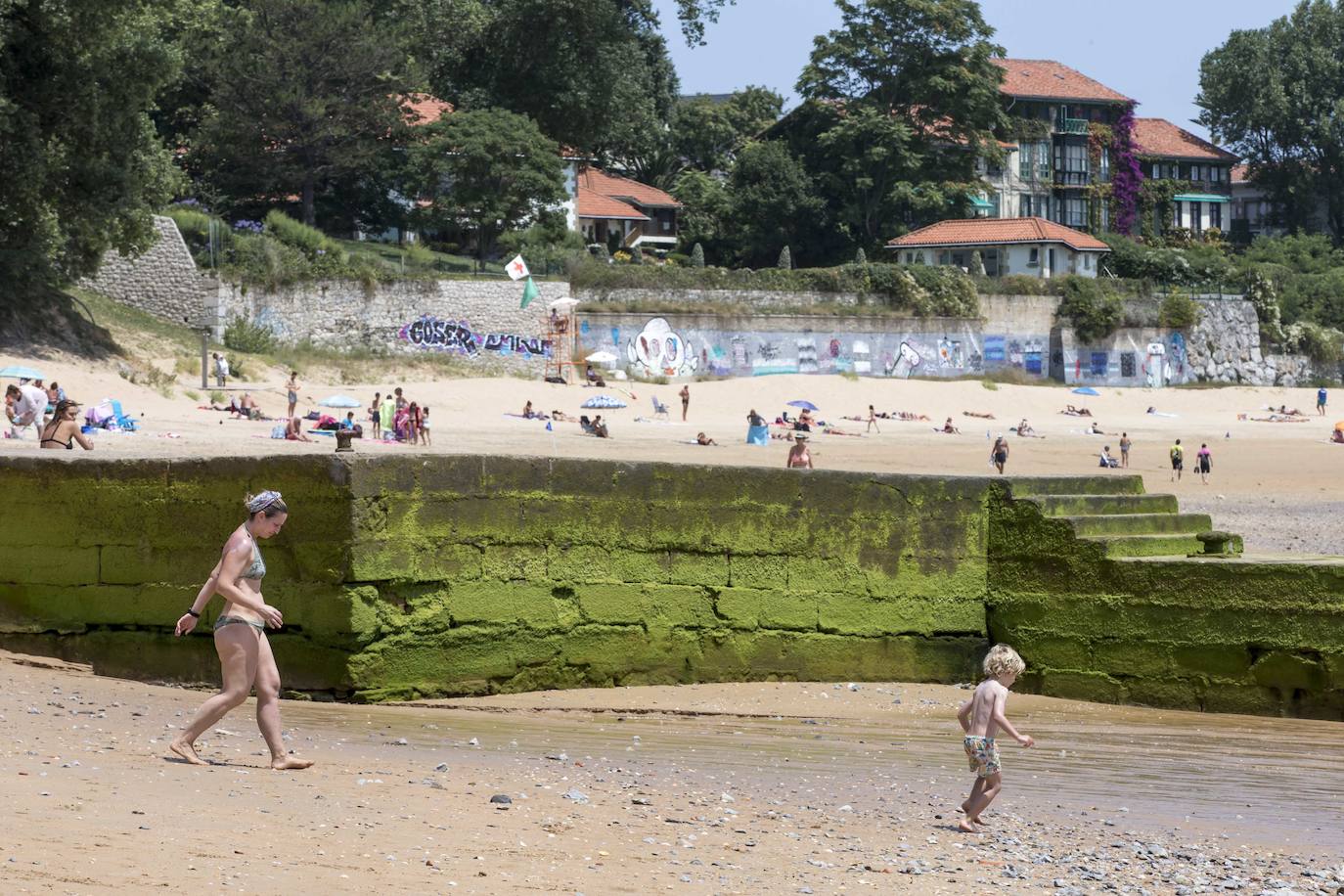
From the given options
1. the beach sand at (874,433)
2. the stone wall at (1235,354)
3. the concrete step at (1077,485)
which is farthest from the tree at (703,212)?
the concrete step at (1077,485)

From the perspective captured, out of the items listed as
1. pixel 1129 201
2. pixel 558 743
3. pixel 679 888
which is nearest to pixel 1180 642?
pixel 558 743

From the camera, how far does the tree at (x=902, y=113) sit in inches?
2943

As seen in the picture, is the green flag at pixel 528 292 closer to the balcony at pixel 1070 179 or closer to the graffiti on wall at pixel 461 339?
the graffiti on wall at pixel 461 339

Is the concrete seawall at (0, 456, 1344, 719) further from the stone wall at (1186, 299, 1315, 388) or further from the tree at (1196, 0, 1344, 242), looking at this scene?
the tree at (1196, 0, 1344, 242)

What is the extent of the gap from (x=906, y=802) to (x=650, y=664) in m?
3.26

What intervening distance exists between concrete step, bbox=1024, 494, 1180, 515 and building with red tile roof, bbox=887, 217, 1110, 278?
58456mm

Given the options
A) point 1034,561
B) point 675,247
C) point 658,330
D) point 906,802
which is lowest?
point 906,802

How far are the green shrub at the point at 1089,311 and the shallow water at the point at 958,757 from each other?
57389 millimetres

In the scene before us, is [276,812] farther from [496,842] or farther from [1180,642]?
[1180,642]

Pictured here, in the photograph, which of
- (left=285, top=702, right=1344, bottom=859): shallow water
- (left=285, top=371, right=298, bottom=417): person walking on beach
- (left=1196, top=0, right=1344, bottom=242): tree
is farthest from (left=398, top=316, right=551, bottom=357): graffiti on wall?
(left=1196, top=0, right=1344, bottom=242): tree

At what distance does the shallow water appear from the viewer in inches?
352

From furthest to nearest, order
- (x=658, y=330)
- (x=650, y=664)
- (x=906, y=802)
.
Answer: (x=658, y=330) → (x=650, y=664) → (x=906, y=802)

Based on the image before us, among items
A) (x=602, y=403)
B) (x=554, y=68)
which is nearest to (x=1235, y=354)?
(x=554, y=68)

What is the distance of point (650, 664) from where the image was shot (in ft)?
39.0
